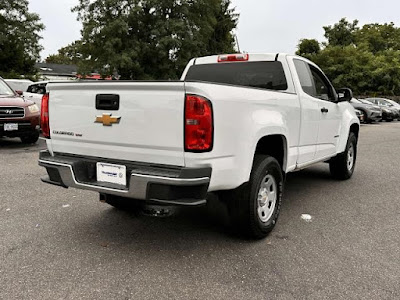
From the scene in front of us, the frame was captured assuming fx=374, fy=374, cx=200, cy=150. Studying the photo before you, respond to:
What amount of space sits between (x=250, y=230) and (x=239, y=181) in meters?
0.56

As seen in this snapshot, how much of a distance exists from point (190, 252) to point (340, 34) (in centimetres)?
4884

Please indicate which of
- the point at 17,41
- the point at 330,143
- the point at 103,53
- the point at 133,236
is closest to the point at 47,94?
the point at 133,236

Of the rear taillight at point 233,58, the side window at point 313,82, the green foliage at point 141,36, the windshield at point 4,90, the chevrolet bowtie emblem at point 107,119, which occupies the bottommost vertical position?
A: the windshield at point 4,90

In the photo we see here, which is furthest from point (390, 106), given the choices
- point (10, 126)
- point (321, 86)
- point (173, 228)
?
point (173, 228)

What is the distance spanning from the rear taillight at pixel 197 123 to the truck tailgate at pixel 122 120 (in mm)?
53

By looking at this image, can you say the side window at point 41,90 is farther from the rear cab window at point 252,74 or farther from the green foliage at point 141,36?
the green foliage at point 141,36

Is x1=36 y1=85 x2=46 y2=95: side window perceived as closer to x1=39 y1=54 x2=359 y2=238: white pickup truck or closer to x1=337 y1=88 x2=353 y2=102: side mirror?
x1=39 y1=54 x2=359 y2=238: white pickup truck

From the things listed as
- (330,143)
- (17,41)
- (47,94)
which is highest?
(17,41)

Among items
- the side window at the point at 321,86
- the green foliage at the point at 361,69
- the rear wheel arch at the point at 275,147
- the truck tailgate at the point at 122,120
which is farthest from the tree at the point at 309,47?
the truck tailgate at the point at 122,120

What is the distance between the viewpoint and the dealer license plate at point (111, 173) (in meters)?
2.96

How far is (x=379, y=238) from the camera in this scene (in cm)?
363

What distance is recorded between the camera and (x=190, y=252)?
3.25m

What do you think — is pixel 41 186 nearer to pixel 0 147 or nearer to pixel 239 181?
pixel 239 181

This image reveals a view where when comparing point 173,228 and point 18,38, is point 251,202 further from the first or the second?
point 18,38
